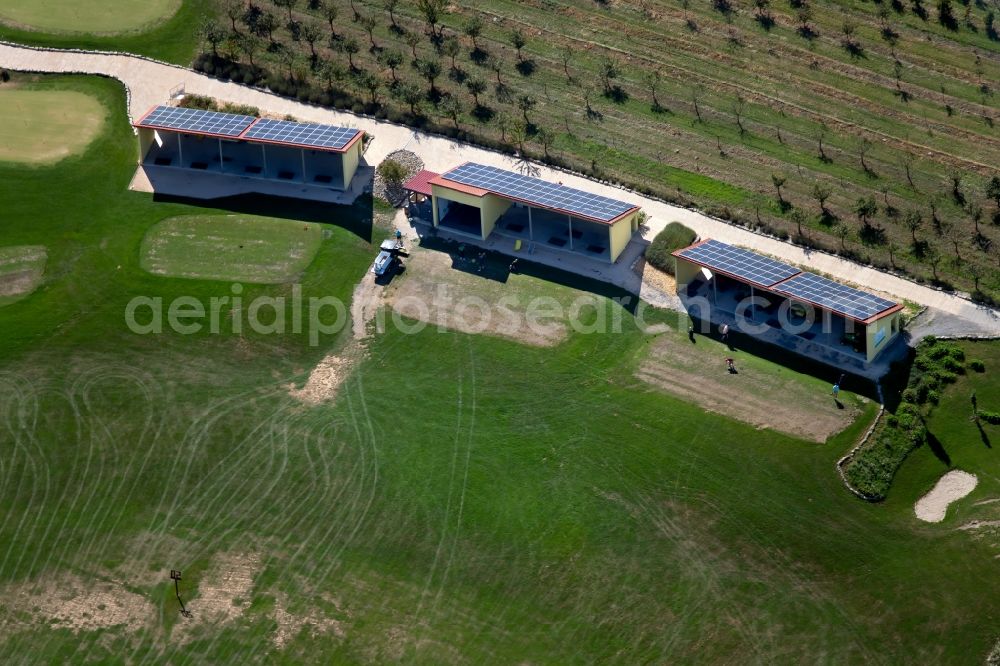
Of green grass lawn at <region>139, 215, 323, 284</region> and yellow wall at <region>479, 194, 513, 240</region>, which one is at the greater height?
yellow wall at <region>479, 194, 513, 240</region>

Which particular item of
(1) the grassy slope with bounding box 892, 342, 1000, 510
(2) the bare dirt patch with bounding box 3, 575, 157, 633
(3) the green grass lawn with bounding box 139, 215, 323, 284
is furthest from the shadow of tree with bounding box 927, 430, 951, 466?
(2) the bare dirt patch with bounding box 3, 575, 157, 633

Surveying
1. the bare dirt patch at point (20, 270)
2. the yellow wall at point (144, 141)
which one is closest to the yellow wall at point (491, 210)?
the yellow wall at point (144, 141)

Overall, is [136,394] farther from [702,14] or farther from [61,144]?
[702,14]

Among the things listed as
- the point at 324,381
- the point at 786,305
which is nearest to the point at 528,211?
the point at 786,305

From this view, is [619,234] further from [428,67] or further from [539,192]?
[428,67]

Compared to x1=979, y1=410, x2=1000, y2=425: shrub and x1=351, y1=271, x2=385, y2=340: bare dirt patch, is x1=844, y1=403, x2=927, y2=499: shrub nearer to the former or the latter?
x1=979, y1=410, x2=1000, y2=425: shrub
